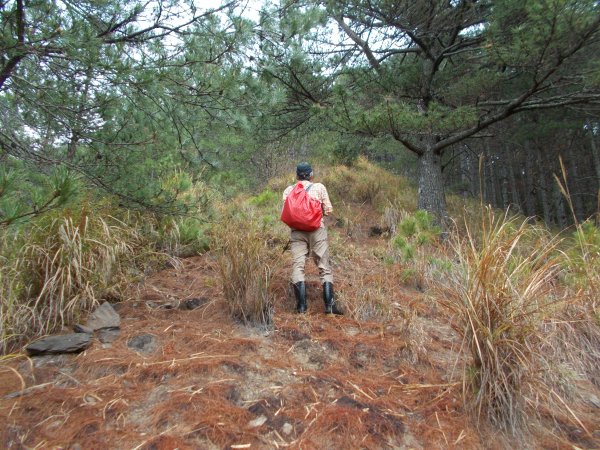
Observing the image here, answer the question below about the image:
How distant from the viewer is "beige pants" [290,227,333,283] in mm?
3844

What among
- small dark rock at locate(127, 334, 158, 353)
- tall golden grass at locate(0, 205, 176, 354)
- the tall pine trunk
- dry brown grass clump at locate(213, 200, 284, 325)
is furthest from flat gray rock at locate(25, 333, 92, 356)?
the tall pine trunk

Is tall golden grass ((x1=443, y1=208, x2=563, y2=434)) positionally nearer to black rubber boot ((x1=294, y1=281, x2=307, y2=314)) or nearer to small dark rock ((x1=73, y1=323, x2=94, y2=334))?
black rubber boot ((x1=294, y1=281, x2=307, y2=314))

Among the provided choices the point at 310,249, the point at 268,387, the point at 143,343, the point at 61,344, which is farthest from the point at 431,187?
the point at 61,344

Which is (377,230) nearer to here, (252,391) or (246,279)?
(246,279)

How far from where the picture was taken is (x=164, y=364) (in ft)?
8.39

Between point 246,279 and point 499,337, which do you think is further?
point 246,279

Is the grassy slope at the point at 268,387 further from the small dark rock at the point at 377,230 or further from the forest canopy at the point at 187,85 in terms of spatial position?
the small dark rock at the point at 377,230

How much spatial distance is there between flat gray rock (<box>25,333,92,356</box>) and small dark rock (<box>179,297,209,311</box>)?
100cm

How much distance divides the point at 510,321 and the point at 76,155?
3.22 metres

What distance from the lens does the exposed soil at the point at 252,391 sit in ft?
6.36

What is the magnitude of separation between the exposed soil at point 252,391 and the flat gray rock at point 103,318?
0.40 ft

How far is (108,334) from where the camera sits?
2.98 meters

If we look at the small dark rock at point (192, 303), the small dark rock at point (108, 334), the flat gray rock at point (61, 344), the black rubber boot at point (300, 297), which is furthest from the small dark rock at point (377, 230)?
the flat gray rock at point (61, 344)

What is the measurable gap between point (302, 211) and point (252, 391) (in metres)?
1.88
